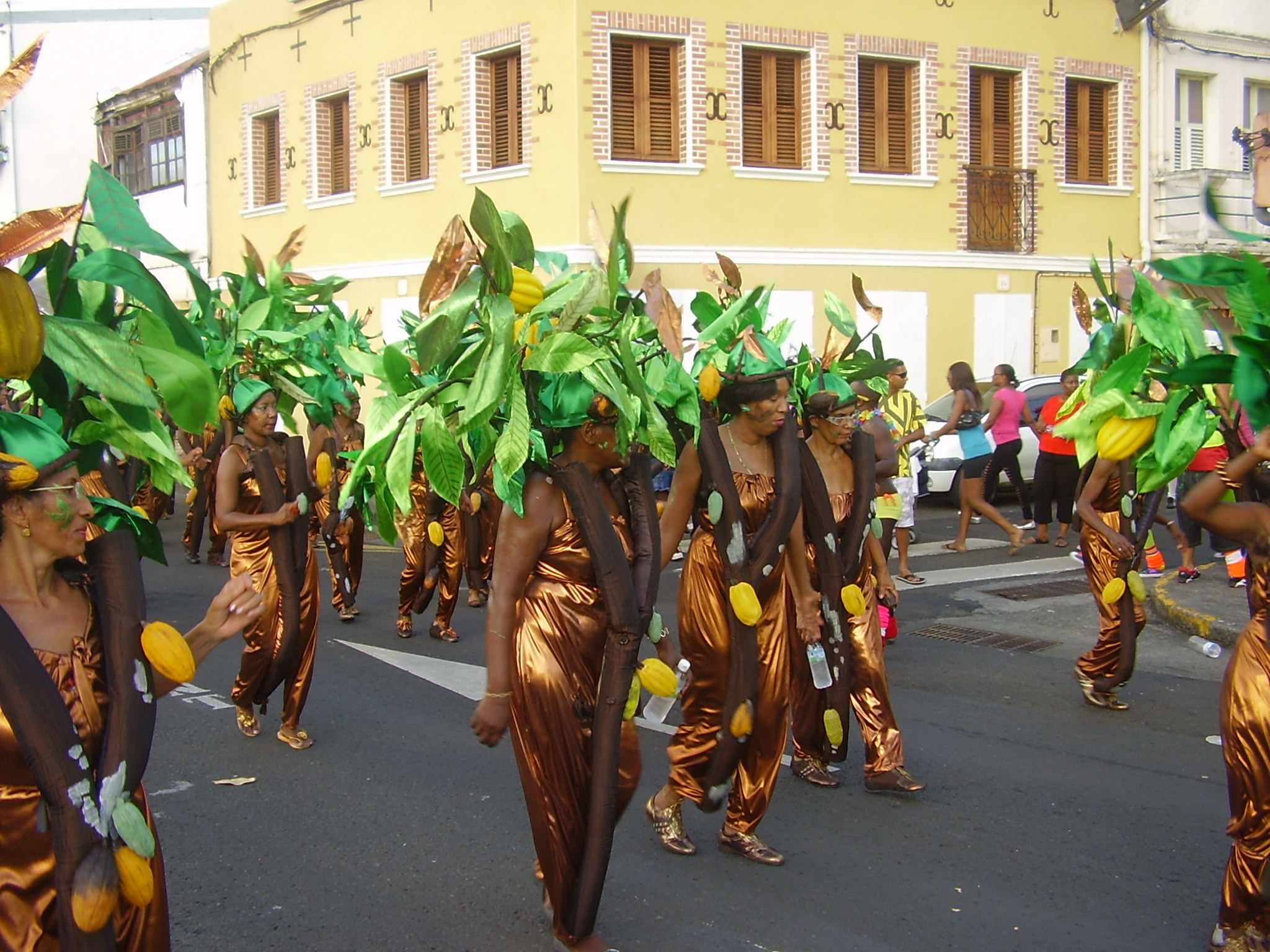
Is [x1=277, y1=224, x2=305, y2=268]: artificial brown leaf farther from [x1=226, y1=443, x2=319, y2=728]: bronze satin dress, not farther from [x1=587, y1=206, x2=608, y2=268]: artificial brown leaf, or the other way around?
[x1=587, y1=206, x2=608, y2=268]: artificial brown leaf

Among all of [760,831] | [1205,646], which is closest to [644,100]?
[1205,646]

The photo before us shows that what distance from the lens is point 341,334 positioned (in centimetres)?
894

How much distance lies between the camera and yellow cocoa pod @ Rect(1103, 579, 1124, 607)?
699cm

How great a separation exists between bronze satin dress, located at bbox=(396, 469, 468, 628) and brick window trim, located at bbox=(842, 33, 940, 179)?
38.7 ft

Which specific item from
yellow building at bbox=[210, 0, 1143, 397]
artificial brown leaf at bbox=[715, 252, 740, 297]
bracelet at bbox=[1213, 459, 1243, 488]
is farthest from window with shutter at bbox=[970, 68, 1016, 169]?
bracelet at bbox=[1213, 459, 1243, 488]

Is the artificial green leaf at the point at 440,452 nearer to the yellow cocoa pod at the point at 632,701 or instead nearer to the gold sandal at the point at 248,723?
the yellow cocoa pod at the point at 632,701

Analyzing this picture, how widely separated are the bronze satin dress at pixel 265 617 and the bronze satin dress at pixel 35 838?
3.67 metres

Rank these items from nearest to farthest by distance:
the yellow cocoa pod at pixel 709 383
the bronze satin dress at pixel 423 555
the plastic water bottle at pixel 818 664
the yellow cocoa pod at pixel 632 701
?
A: the yellow cocoa pod at pixel 632 701, the yellow cocoa pod at pixel 709 383, the plastic water bottle at pixel 818 664, the bronze satin dress at pixel 423 555

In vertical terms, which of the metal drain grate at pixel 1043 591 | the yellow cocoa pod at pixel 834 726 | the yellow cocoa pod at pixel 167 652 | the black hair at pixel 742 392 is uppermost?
the black hair at pixel 742 392

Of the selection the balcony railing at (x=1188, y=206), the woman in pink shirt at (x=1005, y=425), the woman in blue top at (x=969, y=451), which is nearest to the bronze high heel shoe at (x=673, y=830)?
the woman in blue top at (x=969, y=451)

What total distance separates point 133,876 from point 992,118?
1992 centimetres

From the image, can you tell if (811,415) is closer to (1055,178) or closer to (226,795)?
(226,795)

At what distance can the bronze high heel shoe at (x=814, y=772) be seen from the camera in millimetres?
6051

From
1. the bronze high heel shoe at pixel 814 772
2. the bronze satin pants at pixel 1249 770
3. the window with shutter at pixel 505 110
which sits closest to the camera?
the bronze satin pants at pixel 1249 770
